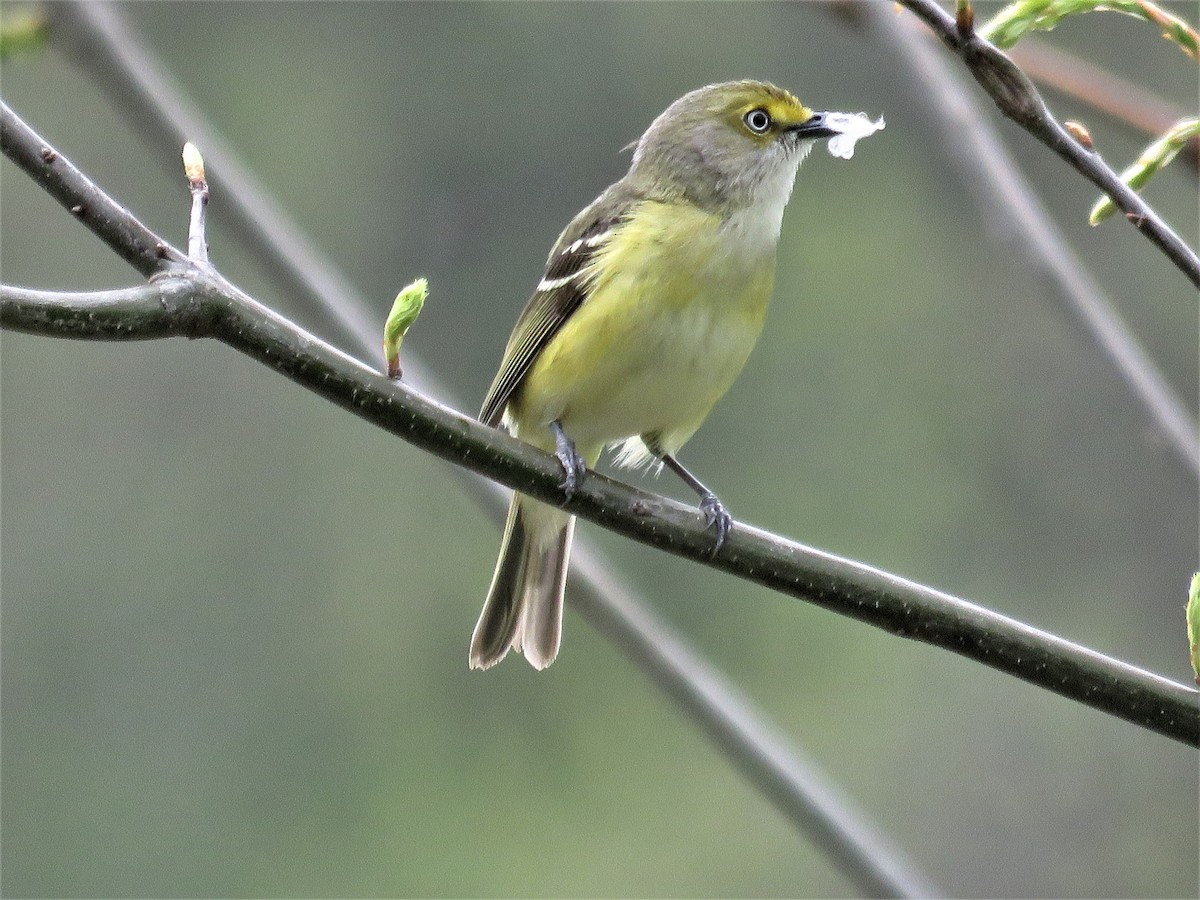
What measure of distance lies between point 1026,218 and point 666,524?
1006 mm

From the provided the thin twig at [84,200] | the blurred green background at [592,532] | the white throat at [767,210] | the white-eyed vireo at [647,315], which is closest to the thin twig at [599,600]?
the white-eyed vireo at [647,315]

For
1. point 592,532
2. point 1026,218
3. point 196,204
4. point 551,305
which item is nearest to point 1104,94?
point 1026,218

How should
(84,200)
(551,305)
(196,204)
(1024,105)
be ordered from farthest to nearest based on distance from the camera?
(551,305) < (196,204) < (84,200) < (1024,105)

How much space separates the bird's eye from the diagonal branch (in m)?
1.79

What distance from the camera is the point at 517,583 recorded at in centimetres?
377

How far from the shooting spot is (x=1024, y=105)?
160cm

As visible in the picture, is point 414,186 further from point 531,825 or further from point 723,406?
point 531,825

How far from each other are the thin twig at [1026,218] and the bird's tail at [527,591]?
4.23 feet

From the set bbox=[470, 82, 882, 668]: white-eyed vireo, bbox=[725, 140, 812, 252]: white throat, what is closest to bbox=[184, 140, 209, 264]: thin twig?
bbox=[470, 82, 882, 668]: white-eyed vireo

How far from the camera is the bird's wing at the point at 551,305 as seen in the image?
3561mm

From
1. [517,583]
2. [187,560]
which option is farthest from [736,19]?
[517,583]

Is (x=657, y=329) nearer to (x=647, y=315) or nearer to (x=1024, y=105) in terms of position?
(x=647, y=315)

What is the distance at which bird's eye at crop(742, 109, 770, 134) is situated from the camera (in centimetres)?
386

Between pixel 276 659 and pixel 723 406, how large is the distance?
4250 mm
